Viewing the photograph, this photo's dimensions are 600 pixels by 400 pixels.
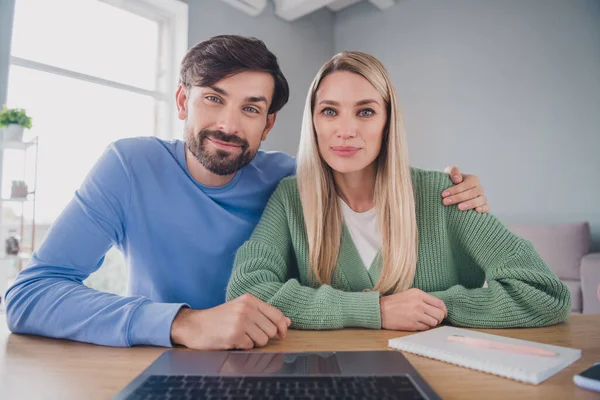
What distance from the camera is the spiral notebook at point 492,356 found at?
0.56m

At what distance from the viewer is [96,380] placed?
0.57 m

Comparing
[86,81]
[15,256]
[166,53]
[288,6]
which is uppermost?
[288,6]

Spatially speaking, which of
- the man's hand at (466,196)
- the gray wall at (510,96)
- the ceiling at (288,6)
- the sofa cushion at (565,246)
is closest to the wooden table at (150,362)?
the man's hand at (466,196)

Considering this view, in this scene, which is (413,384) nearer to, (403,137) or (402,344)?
(402,344)

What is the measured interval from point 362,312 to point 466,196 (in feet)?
1.52

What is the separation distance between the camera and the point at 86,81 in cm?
310

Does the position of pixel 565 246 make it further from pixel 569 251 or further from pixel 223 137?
pixel 223 137

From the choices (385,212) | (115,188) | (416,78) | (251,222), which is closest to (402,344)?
(385,212)

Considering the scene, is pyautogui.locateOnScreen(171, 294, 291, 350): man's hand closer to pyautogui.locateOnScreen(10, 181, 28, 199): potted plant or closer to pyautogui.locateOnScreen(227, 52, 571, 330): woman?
pyautogui.locateOnScreen(227, 52, 571, 330): woman

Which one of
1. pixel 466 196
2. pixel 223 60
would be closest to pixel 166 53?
pixel 223 60

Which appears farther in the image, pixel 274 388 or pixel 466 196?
pixel 466 196

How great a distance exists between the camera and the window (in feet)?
9.23

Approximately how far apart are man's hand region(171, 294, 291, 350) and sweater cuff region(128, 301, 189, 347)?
0.5 inches

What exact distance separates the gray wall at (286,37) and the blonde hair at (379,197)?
260 centimetres
